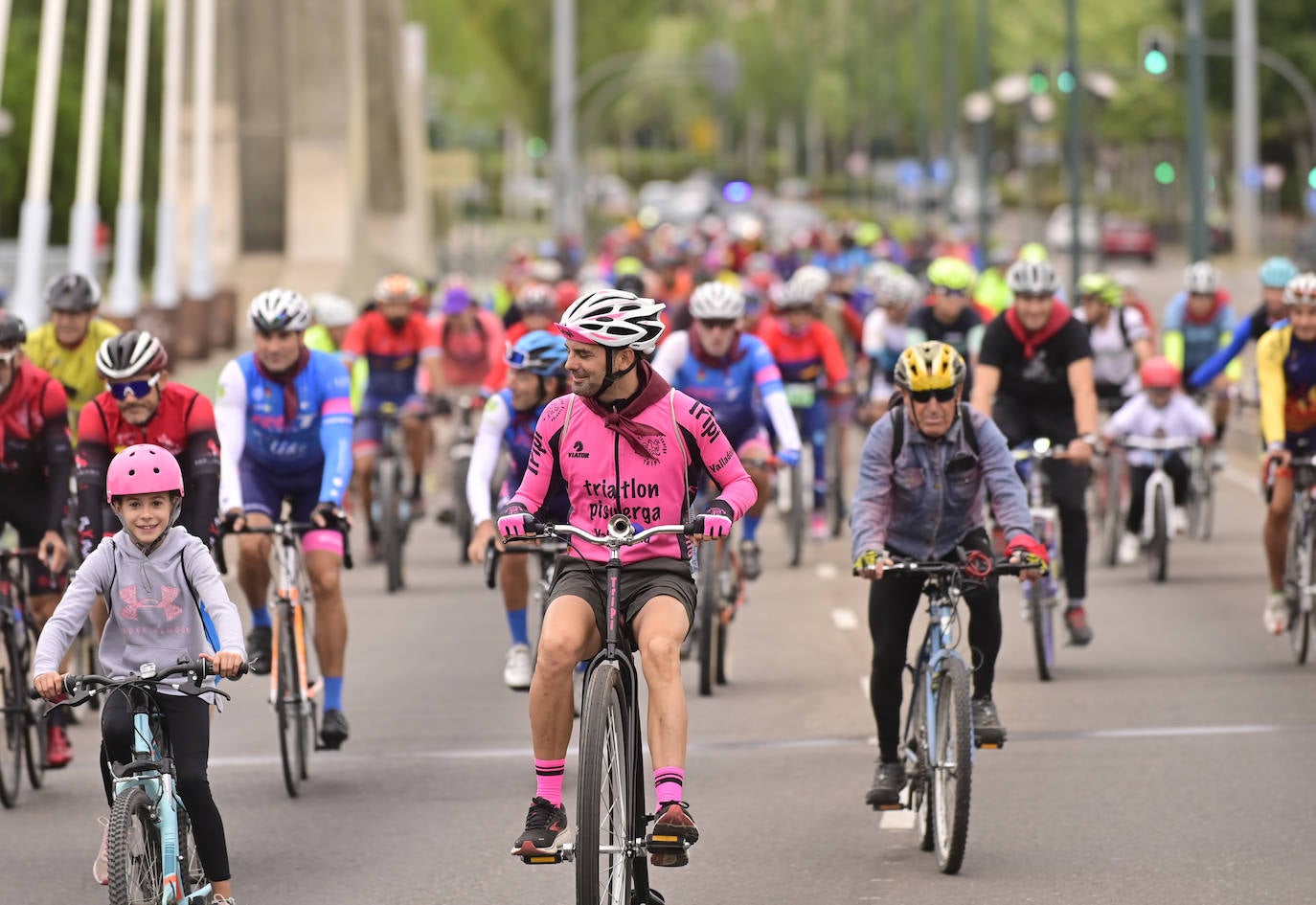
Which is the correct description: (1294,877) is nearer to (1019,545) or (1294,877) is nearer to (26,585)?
(1019,545)

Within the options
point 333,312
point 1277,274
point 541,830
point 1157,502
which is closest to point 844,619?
point 1157,502

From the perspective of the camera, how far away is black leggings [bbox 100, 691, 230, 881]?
24.4 ft

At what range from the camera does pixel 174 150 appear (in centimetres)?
3797

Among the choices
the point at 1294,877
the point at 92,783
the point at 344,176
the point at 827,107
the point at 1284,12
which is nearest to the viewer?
the point at 1294,877

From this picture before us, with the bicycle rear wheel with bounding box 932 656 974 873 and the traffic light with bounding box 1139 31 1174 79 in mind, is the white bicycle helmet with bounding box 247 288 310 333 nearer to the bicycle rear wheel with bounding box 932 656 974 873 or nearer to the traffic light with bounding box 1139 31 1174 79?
the bicycle rear wheel with bounding box 932 656 974 873

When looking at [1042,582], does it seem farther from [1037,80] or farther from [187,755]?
[1037,80]

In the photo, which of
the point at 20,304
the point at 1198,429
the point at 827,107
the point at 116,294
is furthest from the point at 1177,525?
the point at 827,107

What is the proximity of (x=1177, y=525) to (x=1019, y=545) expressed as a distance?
8311 mm

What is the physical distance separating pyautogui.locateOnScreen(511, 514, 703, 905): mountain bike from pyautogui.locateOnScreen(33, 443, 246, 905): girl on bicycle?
971 mm

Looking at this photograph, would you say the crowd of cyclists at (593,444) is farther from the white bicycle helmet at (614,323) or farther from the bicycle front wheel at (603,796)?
the bicycle front wheel at (603,796)

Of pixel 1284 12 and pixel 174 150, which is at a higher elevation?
pixel 1284 12

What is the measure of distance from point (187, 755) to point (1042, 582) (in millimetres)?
6264

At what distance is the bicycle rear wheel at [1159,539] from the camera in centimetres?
1650

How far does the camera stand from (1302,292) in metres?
12.8
